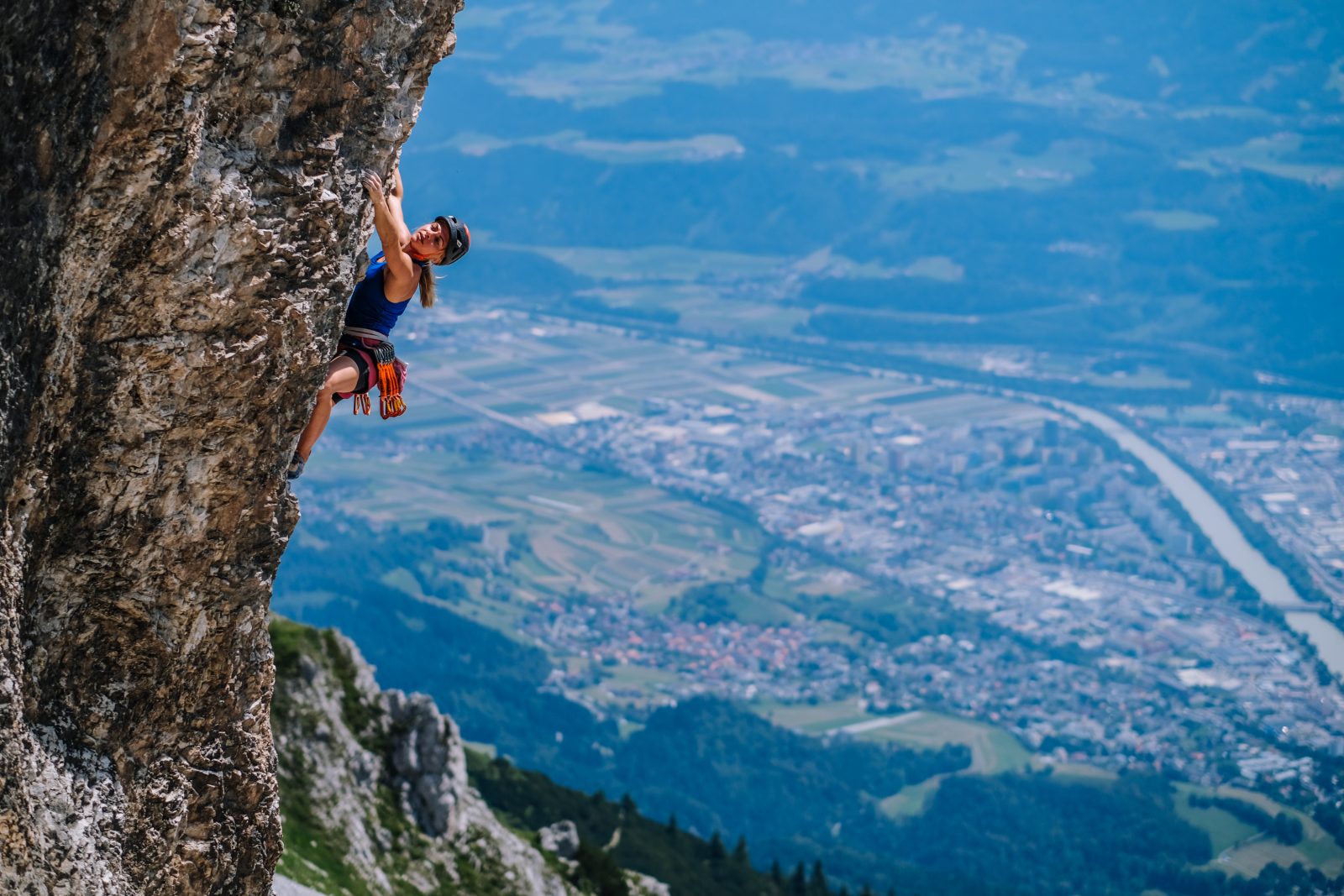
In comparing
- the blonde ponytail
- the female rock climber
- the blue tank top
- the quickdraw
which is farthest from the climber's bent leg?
the blonde ponytail

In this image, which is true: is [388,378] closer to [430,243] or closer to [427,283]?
[427,283]

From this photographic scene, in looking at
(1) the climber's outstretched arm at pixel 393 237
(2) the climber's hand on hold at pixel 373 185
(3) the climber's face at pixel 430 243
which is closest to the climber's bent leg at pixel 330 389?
(1) the climber's outstretched arm at pixel 393 237

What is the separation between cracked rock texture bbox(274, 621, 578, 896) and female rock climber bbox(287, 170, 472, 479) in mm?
23300

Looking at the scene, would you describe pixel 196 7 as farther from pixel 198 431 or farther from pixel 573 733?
pixel 573 733

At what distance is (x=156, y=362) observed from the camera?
1020 cm

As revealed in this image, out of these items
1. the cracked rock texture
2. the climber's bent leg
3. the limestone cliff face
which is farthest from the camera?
the cracked rock texture

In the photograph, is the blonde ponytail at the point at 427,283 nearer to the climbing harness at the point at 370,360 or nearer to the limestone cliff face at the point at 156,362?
the climbing harness at the point at 370,360

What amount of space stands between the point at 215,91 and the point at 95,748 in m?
5.12

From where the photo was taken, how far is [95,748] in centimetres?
1091

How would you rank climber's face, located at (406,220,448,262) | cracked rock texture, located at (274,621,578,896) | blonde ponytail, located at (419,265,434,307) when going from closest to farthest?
climber's face, located at (406,220,448,262), blonde ponytail, located at (419,265,434,307), cracked rock texture, located at (274,621,578,896)

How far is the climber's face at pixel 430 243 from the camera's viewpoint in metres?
12.1

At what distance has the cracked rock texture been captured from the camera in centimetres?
3650

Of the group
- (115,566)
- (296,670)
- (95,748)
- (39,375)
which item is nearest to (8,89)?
(39,375)

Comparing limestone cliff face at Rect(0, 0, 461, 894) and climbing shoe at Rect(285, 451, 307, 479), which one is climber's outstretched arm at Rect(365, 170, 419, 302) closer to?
limestone cliff face at Rect(0, 0, 461, 894)
